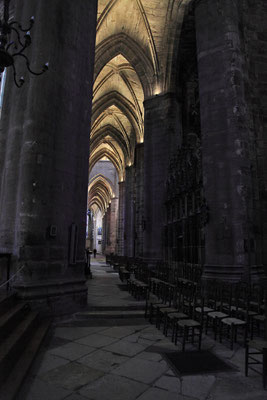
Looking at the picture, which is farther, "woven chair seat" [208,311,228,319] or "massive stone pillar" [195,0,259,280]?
"massive stone pillar" [195,0,259,280]

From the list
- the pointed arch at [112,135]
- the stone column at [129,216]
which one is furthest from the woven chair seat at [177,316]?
the pointed arch at [112,135]

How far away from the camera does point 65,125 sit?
275 inches

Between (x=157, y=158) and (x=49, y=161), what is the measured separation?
38.6 ft

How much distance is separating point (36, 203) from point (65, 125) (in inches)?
83.5

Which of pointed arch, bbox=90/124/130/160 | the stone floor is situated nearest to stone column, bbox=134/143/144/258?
pointed arch, bbox=90/124/130/160

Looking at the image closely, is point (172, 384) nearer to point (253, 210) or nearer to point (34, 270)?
point (34, 270)

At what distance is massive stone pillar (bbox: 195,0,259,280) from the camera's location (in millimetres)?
8953

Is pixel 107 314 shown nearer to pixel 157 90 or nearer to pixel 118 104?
pixel 157 90

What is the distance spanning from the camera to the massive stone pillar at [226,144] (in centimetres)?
895

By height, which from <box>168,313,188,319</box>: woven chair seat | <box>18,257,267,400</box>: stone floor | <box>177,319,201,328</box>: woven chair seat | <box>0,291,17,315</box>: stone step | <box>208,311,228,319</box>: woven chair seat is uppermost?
<box>0,291,17,315</box>: stone step

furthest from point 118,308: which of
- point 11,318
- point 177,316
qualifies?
point 11,318

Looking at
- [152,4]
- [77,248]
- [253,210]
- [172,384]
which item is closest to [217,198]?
[253,210]

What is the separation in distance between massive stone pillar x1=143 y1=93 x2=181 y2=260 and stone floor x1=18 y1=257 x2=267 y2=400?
11.5 meters

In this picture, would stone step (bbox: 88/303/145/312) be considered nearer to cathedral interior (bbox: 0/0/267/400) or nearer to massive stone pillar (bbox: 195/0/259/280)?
cathedral interior (bbox: 0/0/267/400)
